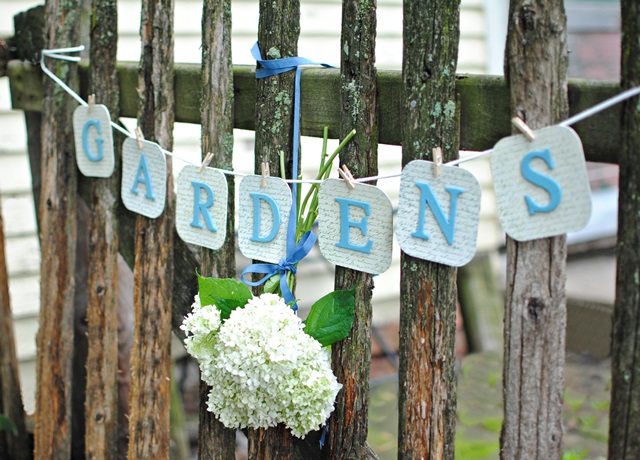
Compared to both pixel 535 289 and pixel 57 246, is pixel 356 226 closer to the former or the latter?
pixel 535 289

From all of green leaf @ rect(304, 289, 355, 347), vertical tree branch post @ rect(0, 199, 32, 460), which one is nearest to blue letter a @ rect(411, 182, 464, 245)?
green leaf @ rect(304, 289, 355, 347)

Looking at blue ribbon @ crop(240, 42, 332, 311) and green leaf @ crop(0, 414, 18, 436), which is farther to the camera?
green leaf @ crop(0, 414, 18, 436)

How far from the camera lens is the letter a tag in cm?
123

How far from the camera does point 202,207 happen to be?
1866 mm

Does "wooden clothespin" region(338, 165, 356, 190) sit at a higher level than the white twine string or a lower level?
lower

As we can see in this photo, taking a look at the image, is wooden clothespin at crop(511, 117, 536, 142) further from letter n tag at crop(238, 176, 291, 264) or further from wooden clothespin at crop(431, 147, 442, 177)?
letter n tag at crop(238, 176, 291, 264)

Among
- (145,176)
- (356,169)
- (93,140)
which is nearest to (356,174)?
(356,169)

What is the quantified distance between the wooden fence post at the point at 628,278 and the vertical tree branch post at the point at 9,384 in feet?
6.66

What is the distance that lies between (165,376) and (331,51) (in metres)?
2.63

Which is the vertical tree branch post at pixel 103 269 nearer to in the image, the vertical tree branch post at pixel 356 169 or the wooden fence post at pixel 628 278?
the vertical tree branch post at pixel 356 169

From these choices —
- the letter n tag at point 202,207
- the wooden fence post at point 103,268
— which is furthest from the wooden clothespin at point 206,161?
the wooden fence post at point 103,268

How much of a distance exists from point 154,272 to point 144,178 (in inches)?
9.9

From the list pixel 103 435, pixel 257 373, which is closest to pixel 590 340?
pixel 103 435

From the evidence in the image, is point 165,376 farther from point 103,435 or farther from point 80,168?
point 80,168
